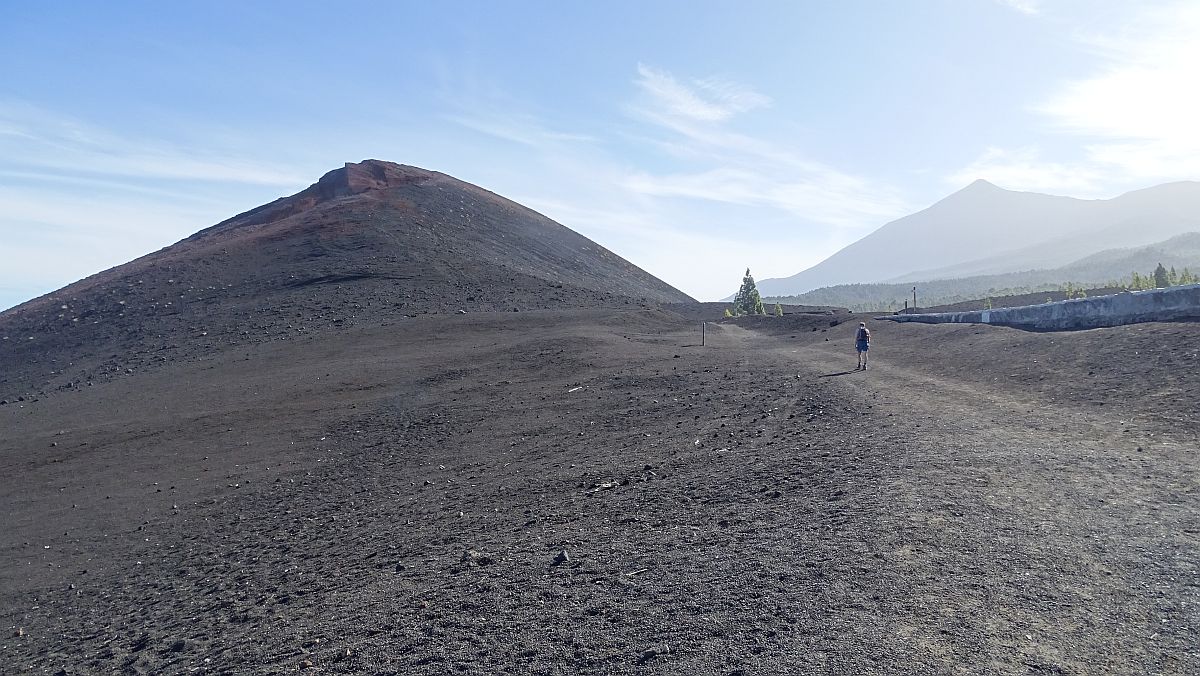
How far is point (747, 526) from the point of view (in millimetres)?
6668

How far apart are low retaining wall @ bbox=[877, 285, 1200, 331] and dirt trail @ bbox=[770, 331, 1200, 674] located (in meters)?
6.81

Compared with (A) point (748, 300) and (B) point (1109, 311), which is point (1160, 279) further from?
(A) point (748, 300)

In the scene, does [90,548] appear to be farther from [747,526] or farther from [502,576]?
[747,526]

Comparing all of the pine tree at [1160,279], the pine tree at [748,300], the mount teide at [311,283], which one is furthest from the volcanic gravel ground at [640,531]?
the pine tree at [748,300]

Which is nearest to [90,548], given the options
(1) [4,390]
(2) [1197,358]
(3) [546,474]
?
(3) [546,474]

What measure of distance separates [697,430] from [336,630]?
21.7 ft

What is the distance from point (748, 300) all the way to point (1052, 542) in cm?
3877

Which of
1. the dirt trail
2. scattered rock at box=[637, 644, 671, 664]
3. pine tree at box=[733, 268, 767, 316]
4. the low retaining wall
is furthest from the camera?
pine tree at box=[733, 268, 767, 316]

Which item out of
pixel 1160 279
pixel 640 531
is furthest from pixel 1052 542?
pixel 1160 279

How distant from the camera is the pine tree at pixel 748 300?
141 feet

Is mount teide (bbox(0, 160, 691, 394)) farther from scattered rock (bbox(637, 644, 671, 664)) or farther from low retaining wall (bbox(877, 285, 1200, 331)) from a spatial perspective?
scattered rock (bbox(637, 644, 671, 664))

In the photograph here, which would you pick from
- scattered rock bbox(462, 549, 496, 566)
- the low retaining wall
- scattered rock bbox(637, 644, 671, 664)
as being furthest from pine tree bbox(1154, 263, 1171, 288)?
scattered rock bbox(637, 644, 671, 664)

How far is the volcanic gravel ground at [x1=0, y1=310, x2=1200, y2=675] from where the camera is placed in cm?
462

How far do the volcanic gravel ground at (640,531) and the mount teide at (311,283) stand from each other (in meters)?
13.1
